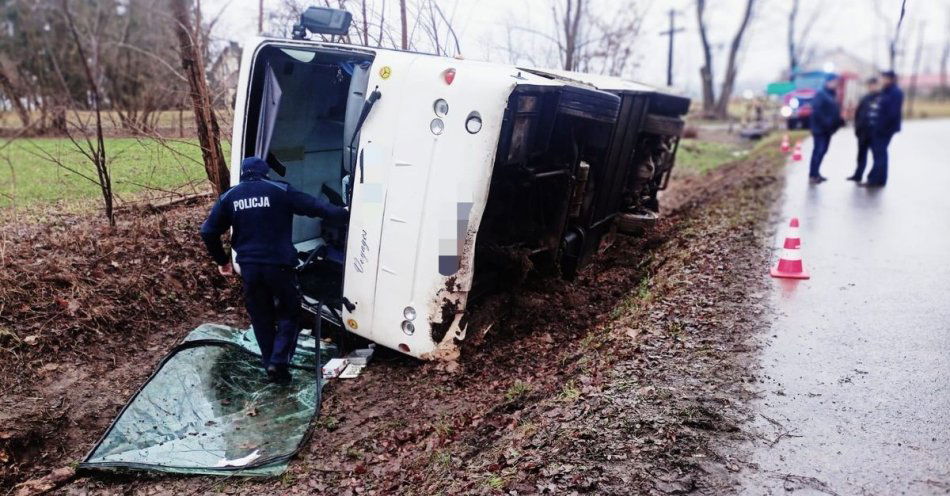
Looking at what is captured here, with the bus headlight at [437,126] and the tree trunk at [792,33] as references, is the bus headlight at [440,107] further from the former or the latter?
the tree trunk at [792,33]

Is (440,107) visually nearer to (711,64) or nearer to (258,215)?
(258,215)

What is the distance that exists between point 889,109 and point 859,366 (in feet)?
22.1

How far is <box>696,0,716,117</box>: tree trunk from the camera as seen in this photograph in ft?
104

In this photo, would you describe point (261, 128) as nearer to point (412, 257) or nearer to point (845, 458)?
point (412, 257)

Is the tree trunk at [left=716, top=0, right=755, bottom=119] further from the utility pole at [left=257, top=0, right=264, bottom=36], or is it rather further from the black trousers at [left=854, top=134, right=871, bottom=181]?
the utility pole at [left=257, top=0, right=264, bottom=36]

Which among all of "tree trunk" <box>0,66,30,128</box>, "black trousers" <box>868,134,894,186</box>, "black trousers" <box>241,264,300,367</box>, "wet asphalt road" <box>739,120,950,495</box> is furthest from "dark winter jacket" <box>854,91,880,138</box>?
"tree trunk" <box>0,66,30,128</box>

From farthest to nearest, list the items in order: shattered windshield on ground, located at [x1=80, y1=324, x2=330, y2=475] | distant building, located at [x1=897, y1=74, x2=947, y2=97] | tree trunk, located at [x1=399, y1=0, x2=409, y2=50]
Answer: distant building, located at [x1=897, y1=74, x2=947, y2=97] < tree trunk, located at [x1=399, y1=0, x2=409, y2=50] < shattered windshield on ground, located at [x1=80, y1=324, x2=330, y2=475]

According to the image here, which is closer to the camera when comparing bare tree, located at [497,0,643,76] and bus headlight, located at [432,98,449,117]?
bus headlight, located at [432,98,449,117]

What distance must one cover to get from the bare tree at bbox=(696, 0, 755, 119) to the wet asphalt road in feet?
84.2

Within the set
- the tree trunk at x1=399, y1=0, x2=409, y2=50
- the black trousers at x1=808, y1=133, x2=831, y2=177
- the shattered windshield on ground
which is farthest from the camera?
the black trousers at x1=808, y1=133, x2=831, y2=177

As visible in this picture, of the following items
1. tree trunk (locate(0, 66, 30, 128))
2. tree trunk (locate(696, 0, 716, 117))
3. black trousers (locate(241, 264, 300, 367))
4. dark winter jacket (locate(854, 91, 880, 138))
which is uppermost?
tree trunk (locate(696, 0, 716, 117))

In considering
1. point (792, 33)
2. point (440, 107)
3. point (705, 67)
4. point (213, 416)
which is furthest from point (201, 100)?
point (792, 33)

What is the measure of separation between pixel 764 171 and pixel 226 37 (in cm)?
926

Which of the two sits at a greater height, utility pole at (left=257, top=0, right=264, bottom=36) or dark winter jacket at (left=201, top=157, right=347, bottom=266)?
utility pole at (left=257, top=0, right=264, bottom=36)
